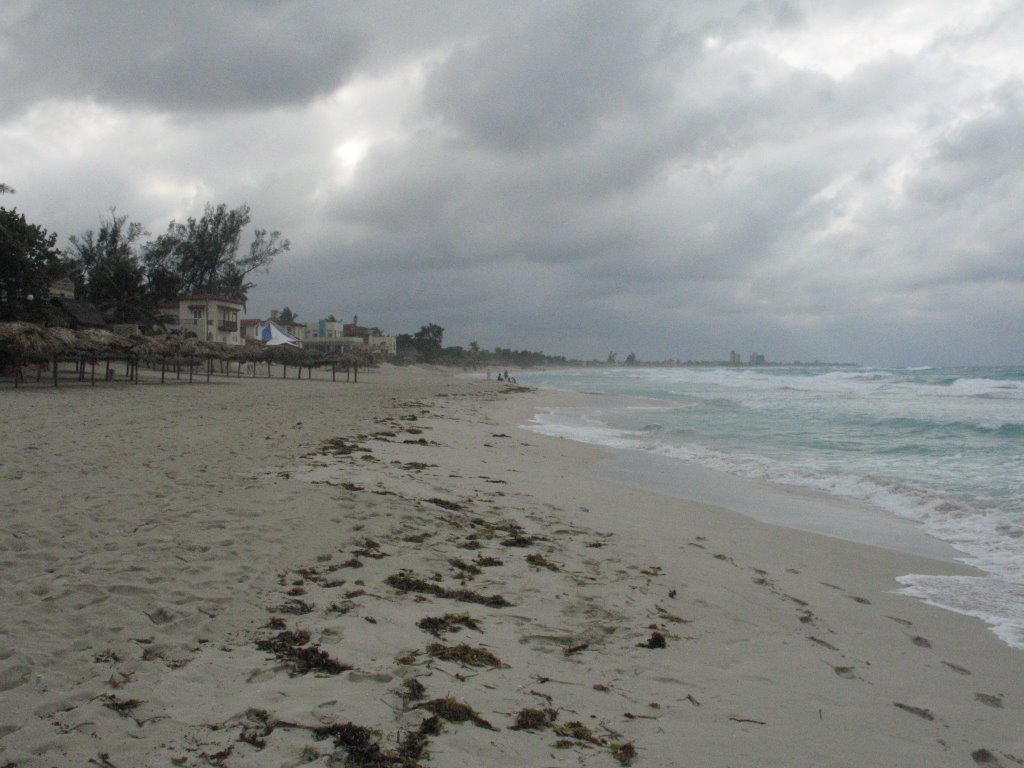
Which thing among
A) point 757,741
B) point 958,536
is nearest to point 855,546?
point 958,536

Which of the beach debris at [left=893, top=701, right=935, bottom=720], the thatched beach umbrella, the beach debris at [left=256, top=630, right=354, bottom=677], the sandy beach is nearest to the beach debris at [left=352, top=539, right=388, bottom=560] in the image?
the sandy beach

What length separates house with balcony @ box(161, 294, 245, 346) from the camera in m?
49.6

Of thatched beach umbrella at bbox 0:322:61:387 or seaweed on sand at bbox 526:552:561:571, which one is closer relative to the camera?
seaweed on sand at bbox 526:552:561:571

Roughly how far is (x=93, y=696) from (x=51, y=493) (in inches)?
165

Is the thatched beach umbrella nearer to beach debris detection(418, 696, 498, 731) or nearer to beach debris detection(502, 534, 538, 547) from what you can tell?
beach debris detection(502, 534, 538, 547)

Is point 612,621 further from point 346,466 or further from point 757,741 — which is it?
point 346,466

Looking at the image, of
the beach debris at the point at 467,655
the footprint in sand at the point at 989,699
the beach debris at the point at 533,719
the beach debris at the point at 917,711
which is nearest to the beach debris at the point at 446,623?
the beach debris at the point at 467,655

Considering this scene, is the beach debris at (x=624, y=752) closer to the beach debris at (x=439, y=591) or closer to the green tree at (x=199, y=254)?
the beach debris at (x=439, y=591)

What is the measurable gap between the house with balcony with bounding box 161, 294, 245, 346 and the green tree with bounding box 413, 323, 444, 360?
2260 inches

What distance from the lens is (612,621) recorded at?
3.97 meters

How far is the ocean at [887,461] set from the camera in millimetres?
6105

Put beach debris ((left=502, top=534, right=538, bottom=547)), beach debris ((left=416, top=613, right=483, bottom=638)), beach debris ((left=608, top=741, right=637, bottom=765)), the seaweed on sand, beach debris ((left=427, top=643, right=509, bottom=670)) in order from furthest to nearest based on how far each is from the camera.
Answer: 1. beach debris ((left=502, top=534, right=538, bottom=547))
2. the seaweed on sand
3. beach debris ((left=416, top=613, right=483, bottom=638))
4. beach debris ((left=427, top=643, right=509, bottom=670))
5. beach debris ((left=608, top=741, right=637, bottom=765))

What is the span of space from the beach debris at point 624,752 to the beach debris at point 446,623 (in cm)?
123

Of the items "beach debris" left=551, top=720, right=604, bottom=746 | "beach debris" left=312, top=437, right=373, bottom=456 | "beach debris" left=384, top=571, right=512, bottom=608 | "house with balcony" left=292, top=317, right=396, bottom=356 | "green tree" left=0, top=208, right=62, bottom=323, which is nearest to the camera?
"beach debris" left=551, top=720, right=604, bottom=746
